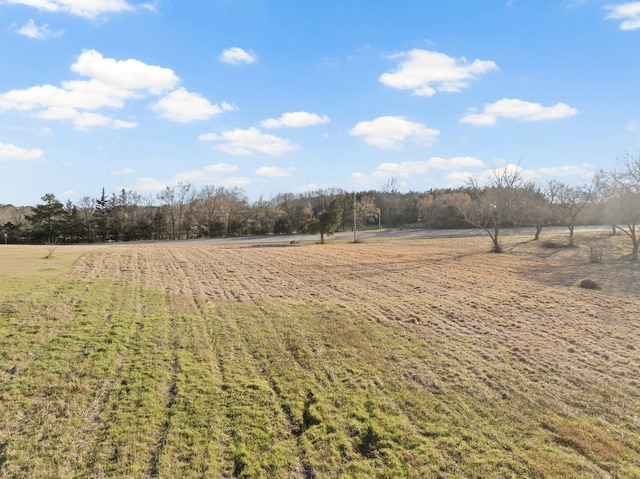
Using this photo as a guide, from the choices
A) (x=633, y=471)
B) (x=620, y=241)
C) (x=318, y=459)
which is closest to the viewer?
(x=633, y=471)

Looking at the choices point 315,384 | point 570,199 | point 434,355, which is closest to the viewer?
point 315,384

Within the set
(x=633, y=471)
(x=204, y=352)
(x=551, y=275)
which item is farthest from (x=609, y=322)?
(x=204, y=352)

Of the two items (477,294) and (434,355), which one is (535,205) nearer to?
(477,294)

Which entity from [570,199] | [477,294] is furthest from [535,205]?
[477,294]

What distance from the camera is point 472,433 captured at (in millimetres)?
4805

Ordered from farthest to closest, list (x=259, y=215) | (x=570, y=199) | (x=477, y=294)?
(x=259, y=215) < (x=570, y=199) < (x=477, y=294)

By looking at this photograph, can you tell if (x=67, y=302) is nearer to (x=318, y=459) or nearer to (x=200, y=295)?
(x=200, y=295)

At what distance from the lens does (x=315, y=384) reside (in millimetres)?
6148

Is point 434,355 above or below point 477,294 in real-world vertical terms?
below

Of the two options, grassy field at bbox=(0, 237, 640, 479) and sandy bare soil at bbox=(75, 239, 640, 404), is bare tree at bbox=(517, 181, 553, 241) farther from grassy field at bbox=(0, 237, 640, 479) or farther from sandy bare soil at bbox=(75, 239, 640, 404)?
grassy field at bbox=(0, 237, 640, 479)

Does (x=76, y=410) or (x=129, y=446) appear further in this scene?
(x=76, y=410)

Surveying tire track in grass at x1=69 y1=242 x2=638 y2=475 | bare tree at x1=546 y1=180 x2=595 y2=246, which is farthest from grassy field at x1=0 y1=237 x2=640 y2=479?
bare tree at x1=546 y1=180 x2=595 y2=246

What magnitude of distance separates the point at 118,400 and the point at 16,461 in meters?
1.40

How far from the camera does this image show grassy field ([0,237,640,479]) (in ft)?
14.2
